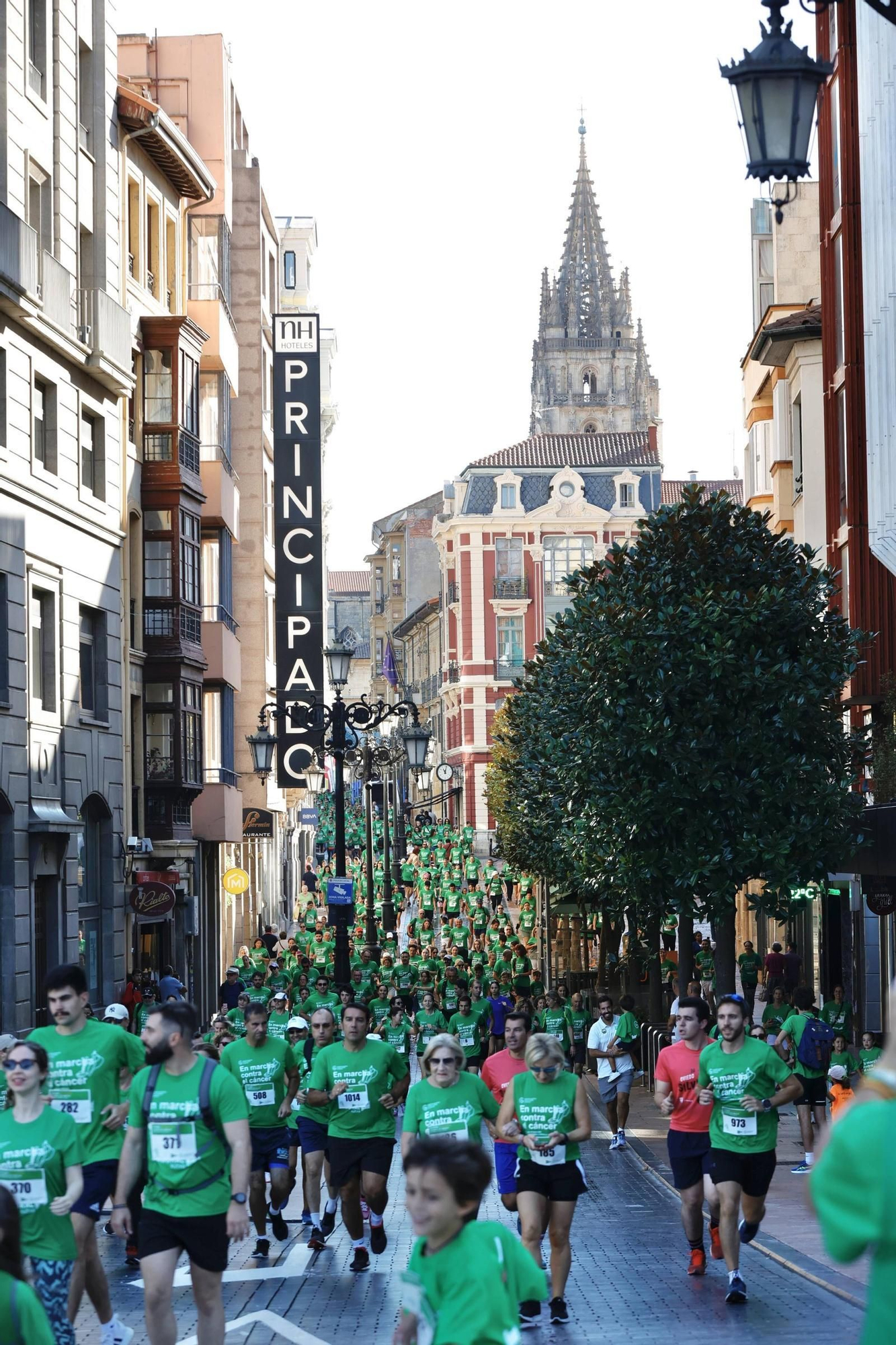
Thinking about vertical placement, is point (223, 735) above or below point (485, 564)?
below

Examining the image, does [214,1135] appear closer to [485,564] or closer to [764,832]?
[764,832]

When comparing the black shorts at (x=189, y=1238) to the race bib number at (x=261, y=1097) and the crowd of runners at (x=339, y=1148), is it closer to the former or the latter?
the crowd of runners at (x=339, y=1148)

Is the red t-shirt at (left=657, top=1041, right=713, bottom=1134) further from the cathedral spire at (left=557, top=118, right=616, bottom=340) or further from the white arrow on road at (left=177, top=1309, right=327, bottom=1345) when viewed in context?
the cathedral spire at (left=557, top=118, right=616, bottom=340)

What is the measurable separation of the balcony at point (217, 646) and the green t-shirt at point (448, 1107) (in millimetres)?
29556

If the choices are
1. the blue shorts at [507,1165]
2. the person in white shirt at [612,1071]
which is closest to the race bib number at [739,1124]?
the blue shorts at [507,1165]

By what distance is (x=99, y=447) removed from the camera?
31766 millimetres

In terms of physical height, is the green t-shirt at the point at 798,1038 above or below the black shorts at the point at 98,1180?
below

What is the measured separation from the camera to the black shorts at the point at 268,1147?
1435 cm

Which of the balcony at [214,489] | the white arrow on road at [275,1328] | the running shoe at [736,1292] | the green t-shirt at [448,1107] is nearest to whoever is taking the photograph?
the white arrow on road at [275,1328]

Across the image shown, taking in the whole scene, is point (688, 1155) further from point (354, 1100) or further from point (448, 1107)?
point (448, 1107)

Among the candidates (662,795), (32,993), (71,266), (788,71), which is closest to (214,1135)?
(788,71)

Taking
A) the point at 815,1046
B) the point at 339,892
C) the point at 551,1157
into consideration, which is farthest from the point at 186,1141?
the point at 339,892

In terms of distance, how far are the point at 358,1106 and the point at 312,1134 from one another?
1407 millimetres

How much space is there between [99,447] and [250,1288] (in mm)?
20641
